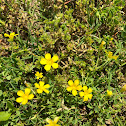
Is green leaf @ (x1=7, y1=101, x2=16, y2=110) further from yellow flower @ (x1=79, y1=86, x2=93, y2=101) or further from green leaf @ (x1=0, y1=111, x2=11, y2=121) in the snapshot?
yellow flower @ (x1=79, y1=86, x2=93, y2=101)

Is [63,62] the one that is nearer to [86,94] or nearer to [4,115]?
[86,94]

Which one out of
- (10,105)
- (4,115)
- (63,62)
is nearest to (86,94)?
(63,62)

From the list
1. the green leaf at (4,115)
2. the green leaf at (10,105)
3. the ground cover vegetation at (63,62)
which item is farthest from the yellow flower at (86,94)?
the green leaf at (4,115)

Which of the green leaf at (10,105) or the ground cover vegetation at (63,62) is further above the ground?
the ground cover vegetation at (63,62)

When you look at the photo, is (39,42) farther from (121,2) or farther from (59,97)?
(121,2)

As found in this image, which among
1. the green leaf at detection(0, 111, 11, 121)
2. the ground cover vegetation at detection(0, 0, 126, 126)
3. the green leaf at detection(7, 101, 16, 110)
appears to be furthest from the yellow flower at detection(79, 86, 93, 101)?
the green leaf at detection(0, 111, 11, 121)

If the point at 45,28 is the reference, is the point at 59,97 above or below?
below

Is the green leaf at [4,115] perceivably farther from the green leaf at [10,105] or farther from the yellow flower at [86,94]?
the yellow flower at [86,94]

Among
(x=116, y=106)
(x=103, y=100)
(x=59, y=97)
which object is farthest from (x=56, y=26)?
(x=116, y=106)
